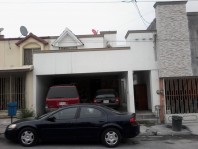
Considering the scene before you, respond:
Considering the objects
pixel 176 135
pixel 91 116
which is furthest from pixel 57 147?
pixel 176 135

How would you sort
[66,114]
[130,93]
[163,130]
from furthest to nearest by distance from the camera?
1. [130,93]
2. [163,130]
3. [66,114]

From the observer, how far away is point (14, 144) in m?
10.7

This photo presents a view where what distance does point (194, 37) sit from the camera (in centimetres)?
1658

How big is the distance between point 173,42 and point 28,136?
9.73 meters

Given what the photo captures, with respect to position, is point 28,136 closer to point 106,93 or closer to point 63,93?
point 63,93

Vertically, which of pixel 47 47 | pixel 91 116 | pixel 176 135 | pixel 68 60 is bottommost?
pixel 176 135

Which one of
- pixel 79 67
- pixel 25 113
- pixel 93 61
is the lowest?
pixel 25 113

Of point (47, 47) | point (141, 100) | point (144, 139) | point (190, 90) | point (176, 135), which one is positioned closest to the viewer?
point (144, 139)

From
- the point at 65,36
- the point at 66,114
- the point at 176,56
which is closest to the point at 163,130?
the point at 176,56

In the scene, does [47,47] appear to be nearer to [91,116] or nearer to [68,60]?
[68,60]

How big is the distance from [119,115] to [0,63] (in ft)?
41.0

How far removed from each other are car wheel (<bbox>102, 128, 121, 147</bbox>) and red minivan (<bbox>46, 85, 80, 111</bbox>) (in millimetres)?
4589

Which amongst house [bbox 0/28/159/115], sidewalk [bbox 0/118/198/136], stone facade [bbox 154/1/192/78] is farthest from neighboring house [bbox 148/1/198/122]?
sidewalk [bbox 0/118/198/136]

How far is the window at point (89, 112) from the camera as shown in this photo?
34.7 ft
